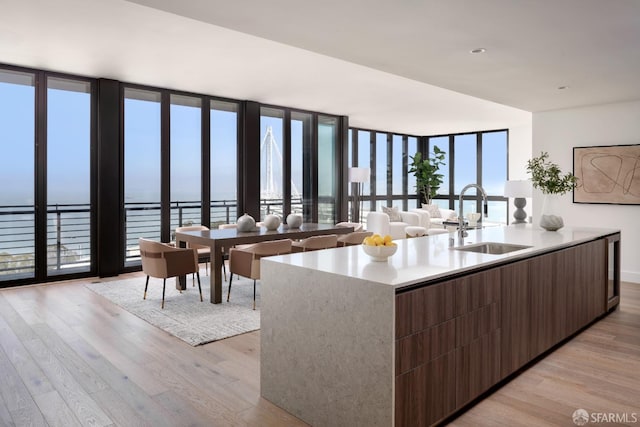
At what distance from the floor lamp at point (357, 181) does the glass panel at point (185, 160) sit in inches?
141

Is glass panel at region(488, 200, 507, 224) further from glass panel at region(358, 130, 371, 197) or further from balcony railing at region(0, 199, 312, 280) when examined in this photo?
balcony railing at region(0, 199, 312, 280)

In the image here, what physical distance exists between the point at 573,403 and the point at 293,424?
1.60m

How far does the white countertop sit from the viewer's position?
7.23 ft

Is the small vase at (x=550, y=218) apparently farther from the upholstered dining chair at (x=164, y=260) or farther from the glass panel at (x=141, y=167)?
the glass panel at (x=141, y=167)

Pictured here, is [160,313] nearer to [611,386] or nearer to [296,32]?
Answer: [296,32]

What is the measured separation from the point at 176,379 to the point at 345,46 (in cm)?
274

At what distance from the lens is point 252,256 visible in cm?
465

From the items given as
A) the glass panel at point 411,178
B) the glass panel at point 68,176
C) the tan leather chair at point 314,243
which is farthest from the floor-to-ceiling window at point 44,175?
the glass panel at point 411,178

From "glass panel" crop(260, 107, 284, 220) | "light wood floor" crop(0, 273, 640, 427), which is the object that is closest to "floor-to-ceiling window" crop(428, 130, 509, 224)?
"glass panel" crop(260, 107, 284, 220)

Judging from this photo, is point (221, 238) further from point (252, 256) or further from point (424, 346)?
point (424, 346)

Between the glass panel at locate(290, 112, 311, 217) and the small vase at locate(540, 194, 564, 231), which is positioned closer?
the small vase at locate(540, 194, 564, 231)

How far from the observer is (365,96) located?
7426 millimetres

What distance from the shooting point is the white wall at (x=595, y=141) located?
6.03 meters

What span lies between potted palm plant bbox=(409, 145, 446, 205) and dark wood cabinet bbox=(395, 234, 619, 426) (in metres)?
8.17
